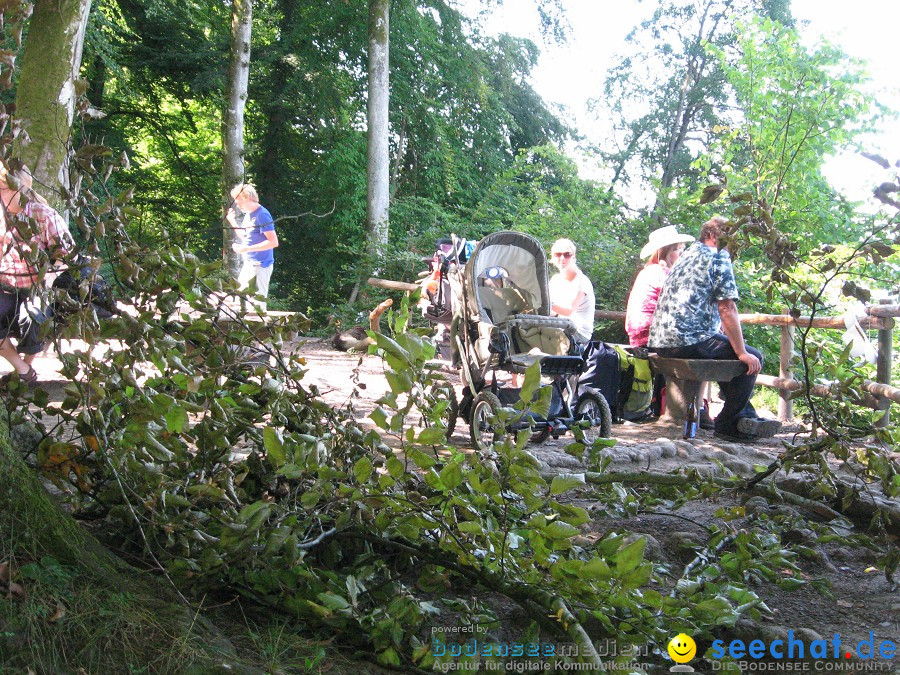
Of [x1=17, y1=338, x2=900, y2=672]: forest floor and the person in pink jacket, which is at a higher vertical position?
the person in pink jacket

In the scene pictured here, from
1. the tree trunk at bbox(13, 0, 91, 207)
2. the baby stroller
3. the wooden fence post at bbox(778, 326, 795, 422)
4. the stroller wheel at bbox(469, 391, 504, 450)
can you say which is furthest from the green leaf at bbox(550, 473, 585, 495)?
the wooden fence post at bbox(778, 326, 795, 422)

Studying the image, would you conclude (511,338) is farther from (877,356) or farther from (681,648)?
(681,648)

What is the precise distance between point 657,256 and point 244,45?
9210 mm

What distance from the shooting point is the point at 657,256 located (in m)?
7.11

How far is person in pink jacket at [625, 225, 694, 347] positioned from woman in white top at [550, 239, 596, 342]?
0.38 m

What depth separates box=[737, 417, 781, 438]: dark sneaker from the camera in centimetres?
625

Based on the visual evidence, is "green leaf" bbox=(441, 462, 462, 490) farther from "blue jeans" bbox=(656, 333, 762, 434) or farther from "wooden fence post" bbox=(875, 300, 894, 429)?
"wooden fence post" bbox=(875, 300, 894, 429)

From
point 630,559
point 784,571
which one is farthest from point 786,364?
point 630,559

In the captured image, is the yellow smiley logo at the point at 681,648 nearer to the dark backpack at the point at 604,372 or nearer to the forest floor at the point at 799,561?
the forest floor at the point at 799,561

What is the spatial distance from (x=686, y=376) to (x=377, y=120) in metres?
11.9

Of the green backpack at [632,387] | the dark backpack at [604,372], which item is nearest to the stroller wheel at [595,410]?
the dark backpack at [604,372]

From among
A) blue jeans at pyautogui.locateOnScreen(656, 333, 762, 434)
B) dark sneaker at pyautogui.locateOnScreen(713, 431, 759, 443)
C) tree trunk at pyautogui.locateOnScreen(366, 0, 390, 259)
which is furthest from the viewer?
tree trunk at pyautogui.locateOnScreen(366, 0, 390, 259)

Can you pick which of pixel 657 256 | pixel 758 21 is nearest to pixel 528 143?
pixel 758 21

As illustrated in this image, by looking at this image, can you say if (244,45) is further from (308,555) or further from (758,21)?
(308,555)
